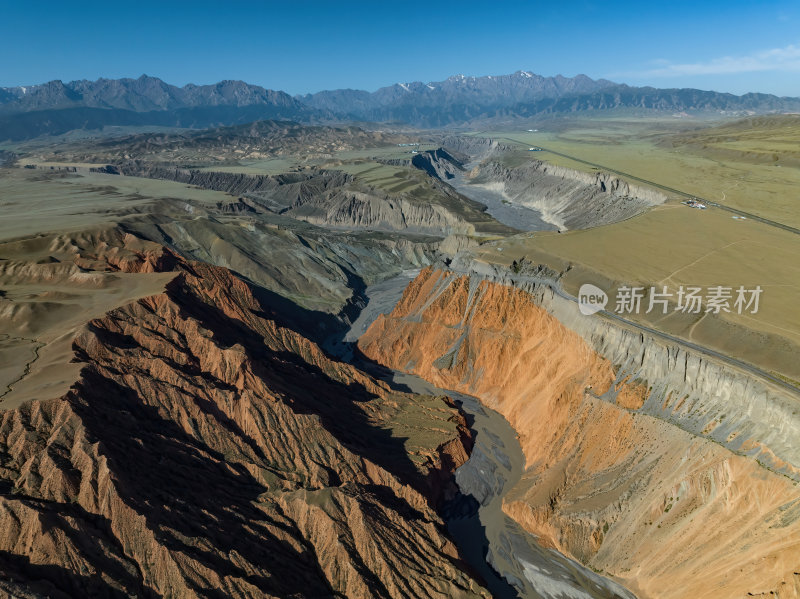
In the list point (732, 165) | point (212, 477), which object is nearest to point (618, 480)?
point (212, 477)

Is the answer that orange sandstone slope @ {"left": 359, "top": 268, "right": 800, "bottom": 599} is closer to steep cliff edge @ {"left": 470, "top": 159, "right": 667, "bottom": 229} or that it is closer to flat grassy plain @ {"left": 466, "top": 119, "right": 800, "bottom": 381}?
flat grassy plain @ {"left": 466, "top": 119, "right": 800, "bottom": 381}

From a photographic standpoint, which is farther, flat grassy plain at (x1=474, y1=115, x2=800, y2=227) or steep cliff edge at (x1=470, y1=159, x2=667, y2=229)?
steep cliff edge at (x1=470, y1=159, x2=667, y2=229)

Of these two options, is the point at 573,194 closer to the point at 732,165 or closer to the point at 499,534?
the point at 732,165

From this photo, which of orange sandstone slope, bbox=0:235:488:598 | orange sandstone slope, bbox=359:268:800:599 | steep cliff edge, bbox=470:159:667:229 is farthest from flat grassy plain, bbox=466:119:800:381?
orange sandstone slope, bbox=0:235:488:598

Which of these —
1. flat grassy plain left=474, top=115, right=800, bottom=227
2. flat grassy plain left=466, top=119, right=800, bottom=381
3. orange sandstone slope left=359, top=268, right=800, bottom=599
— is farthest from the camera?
flat grassy plain left=474, top=115, right=800, bottom=227

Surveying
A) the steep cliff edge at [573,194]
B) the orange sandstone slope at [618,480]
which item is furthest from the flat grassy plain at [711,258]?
the steep cliff edge at [573,194]

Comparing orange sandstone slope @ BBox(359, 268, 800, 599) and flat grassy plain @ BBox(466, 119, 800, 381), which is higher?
flat grassy plain @ BBox(466, 119, 800, 381)
